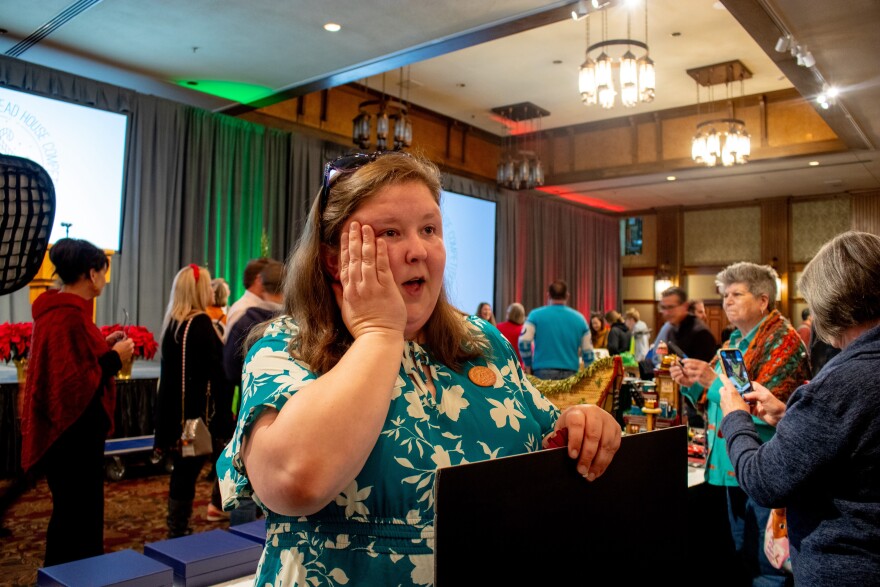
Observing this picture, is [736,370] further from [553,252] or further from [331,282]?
[553,252]

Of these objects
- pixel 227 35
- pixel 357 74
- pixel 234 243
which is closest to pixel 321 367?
pixel 227 35

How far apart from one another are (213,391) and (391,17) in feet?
10.3

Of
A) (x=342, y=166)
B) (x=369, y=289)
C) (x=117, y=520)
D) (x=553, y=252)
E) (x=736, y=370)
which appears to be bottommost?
(x=117, y=520)

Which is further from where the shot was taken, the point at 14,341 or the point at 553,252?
the point at 553,252

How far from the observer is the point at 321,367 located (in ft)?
2.83

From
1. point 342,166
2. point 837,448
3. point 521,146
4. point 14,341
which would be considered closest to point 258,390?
point 342,166

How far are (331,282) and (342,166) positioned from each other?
17 cm

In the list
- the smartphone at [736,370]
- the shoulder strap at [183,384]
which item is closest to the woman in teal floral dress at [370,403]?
the smartphone at [736,370]

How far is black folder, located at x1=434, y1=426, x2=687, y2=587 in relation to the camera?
510 millimetres

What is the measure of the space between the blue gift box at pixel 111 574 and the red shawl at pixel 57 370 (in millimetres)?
1481

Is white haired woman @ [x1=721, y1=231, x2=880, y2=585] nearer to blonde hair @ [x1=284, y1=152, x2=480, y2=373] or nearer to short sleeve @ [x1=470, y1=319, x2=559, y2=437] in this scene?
short sleeve @ [x1=470, y1=319, x2=559, y2=437]

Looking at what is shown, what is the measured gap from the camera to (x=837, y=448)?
1345 mm

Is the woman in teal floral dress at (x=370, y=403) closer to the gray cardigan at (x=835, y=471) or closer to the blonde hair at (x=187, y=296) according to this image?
the gray cardigan at (x=835, y=471)

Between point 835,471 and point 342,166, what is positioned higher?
point 342,166
